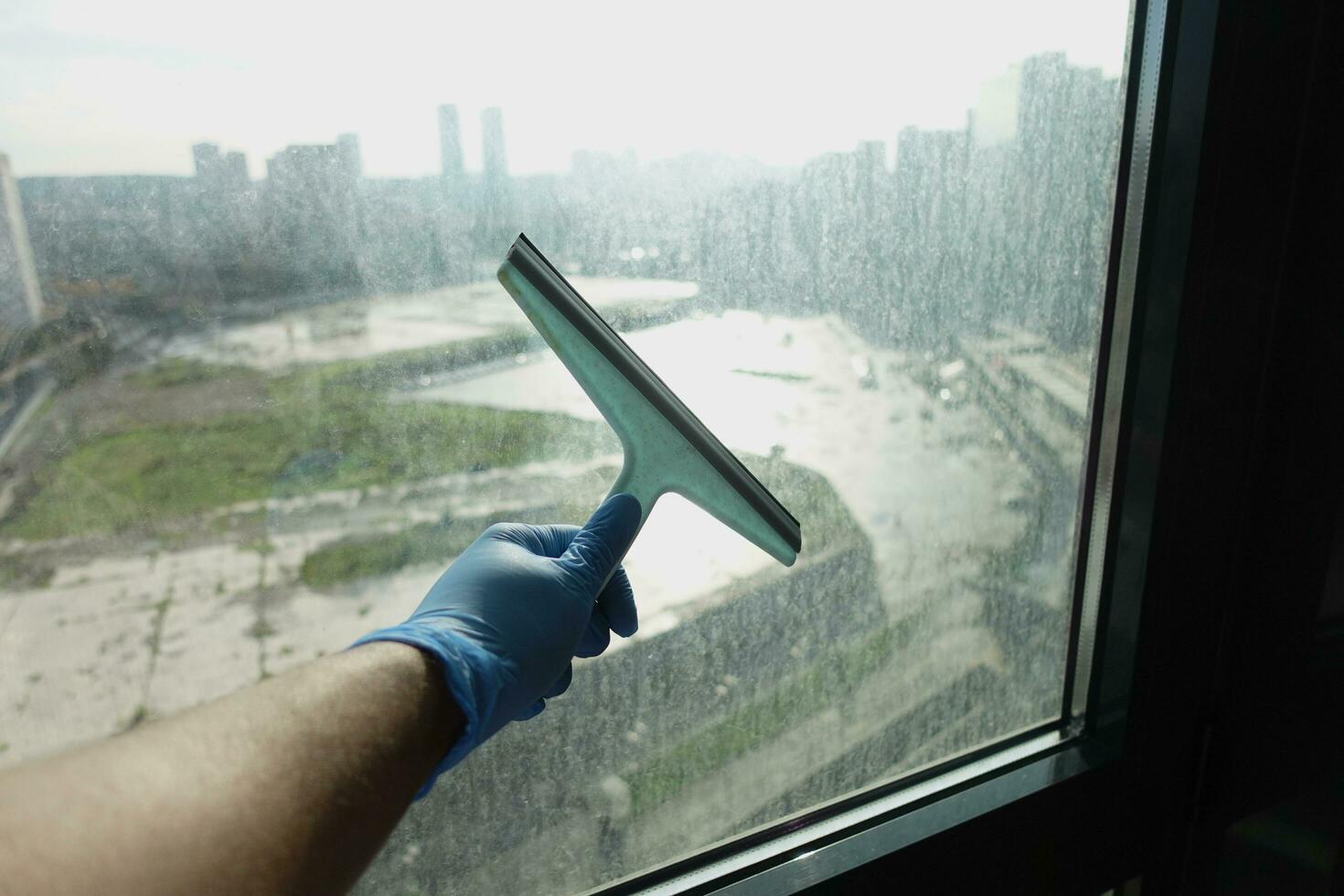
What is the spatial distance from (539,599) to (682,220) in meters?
0.36

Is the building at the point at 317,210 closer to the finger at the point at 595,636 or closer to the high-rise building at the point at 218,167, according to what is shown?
the high-rise building at the point at 218,167

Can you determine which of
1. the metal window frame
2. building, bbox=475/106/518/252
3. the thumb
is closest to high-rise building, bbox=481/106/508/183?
building, bbox=475/106/518/252

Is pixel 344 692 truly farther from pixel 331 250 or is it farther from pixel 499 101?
pixel 499 101

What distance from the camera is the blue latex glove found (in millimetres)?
573

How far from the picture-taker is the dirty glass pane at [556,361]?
2.00 feet

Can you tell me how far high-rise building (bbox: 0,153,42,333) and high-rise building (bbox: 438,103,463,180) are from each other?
0.29m

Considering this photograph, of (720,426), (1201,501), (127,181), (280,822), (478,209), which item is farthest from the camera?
(1201,501)

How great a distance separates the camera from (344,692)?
0.50 metres

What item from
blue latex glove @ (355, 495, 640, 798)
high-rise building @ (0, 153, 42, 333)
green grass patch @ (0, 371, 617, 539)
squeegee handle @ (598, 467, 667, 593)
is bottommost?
blue latex glove @ (355, 495, 640, 798)

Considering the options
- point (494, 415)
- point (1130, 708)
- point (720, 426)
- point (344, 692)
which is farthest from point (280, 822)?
point (1130, 708)

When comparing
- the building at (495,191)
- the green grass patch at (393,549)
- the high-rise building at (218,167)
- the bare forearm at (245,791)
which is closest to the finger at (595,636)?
the green grass patch at (393,549)

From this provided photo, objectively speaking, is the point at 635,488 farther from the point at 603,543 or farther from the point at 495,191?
the point at 495,191

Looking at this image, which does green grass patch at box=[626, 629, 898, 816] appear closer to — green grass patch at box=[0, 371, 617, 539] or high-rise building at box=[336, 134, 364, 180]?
green grass patch at box=[0, 371, 617, 539]

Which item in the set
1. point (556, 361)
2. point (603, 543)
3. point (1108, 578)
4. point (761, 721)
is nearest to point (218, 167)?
point (556, 361)
